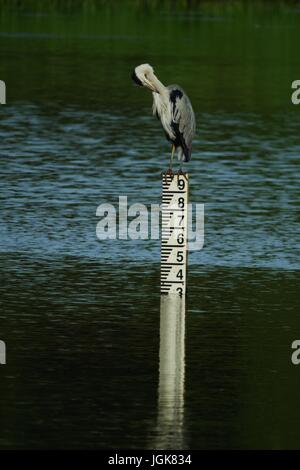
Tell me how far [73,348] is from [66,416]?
2033mm

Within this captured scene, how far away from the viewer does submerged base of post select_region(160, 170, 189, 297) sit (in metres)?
16.4

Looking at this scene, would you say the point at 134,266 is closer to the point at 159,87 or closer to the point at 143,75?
the point at 159,87

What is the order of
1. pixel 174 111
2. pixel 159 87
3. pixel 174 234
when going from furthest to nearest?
pixel 174 111 → pixel 159 87 → pixel 174 234

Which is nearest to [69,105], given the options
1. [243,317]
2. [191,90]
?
[191,90]

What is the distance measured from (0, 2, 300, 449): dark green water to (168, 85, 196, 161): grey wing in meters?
1.28

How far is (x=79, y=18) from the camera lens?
52.0 meters

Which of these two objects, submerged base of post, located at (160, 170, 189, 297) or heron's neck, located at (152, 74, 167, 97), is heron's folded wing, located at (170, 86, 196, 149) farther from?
submerged base of post, located at (160, 170, 189, 297)

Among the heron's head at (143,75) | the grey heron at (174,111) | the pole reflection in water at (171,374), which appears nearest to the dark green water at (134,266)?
the pole reflection in water at (171,374)

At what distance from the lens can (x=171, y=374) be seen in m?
13.4

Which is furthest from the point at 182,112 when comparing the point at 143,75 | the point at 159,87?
the point at 143,75

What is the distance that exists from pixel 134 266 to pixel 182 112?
1531 millimetres

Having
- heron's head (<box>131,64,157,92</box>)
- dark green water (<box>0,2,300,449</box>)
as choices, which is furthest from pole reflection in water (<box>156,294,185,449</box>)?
heron's head (<box>131,64,157,92</box>)

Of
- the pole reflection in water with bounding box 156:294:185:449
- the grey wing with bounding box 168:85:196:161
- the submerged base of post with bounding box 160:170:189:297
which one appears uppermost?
the grey wing with bounding box 168:85:196:161

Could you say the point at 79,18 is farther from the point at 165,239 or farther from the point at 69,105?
the point at 165,239
